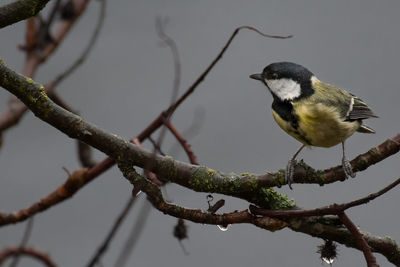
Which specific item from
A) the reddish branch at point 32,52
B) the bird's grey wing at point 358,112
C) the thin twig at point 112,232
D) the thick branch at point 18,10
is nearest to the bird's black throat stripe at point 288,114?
the bird's grey wing at point 358,112

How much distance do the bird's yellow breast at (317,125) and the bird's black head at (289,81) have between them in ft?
0.12

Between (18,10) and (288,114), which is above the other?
(288,114)

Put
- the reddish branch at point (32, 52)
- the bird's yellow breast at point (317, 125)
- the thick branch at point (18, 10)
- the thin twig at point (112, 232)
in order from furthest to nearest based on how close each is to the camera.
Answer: the bird's yellow breast at point (317, 125) < the reddish branch at point (32, 52) < the thick branch at point (18, 10) < the thin twig at point (112, 232)

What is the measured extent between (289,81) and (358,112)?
0.20 m

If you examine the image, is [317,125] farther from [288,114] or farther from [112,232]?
[112,232]

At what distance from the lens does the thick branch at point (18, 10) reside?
809 mm

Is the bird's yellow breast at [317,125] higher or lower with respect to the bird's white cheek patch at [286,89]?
lower

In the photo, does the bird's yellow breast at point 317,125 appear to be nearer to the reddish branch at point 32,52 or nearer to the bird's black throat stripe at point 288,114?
the bird's black throat stripe at point 288,114


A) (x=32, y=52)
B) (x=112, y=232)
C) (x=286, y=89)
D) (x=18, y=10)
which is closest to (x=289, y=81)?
(x=286, y=89)

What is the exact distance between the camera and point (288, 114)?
4.90 feet

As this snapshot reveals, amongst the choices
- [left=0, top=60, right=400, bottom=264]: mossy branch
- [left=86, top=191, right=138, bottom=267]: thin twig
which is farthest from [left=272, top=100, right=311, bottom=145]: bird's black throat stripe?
[left=86, top=191, right=138, bottom=267]: thin twig

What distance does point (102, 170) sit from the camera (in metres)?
1.19

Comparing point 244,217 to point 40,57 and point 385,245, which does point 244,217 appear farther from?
point 40,57

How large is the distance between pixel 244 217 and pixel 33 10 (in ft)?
1.39
